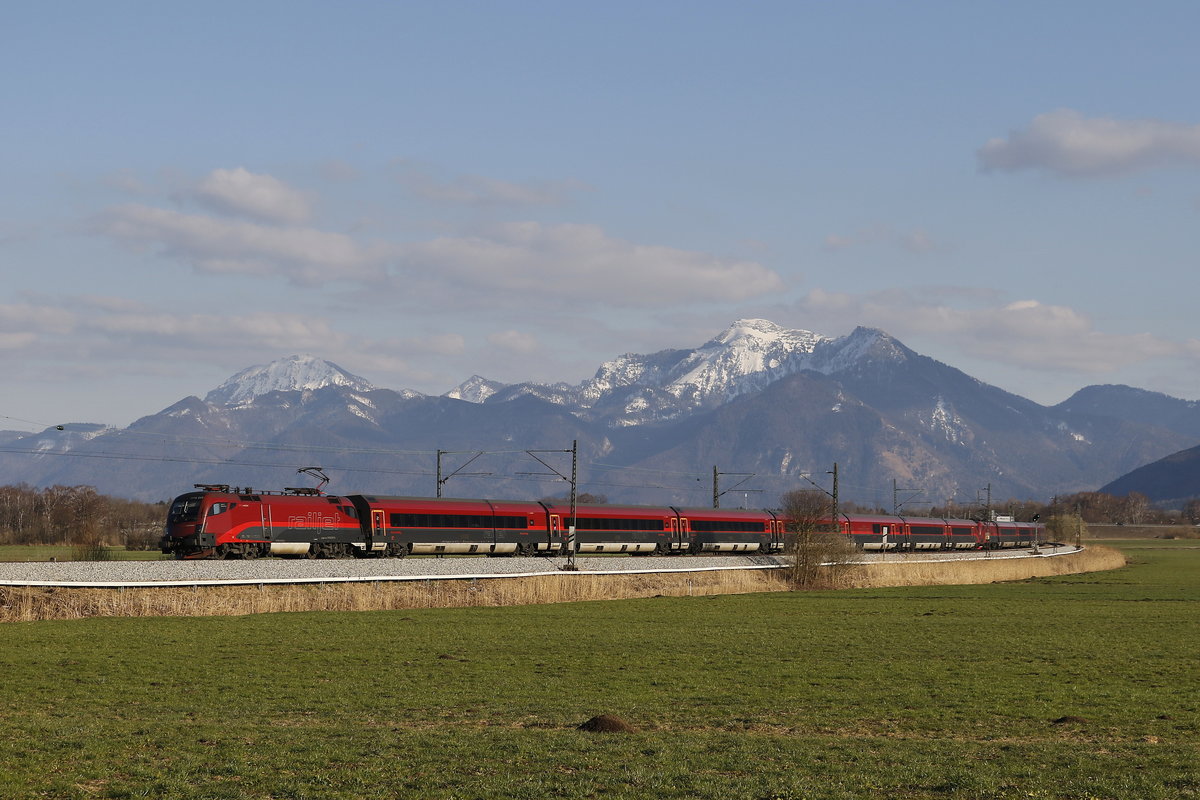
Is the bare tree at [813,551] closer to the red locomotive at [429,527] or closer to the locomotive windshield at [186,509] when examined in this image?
the red locomotive at [429,527]

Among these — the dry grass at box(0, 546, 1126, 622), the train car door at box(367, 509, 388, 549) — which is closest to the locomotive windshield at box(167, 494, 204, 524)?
the train car door at box(367, 509, 388, 549)

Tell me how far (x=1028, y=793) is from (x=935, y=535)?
125914 mm

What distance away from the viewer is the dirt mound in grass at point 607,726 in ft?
76.9

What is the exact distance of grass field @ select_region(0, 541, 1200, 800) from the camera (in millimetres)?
18500

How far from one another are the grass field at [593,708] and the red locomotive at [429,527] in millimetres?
17059

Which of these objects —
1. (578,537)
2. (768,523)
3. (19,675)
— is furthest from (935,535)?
(19,675)

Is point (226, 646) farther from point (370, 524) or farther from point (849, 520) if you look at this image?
point (849, 520)

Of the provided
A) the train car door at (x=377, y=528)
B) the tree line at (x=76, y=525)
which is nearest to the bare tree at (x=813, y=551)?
the train car door at (x=377, y=528)

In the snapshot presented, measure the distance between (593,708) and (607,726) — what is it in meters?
3.89

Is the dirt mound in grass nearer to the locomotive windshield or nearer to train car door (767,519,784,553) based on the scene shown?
the locomotive windshield

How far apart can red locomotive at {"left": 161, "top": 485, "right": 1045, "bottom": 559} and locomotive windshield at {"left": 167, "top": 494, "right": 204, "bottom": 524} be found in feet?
0.26

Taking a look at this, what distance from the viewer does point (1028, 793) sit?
17.6 metres

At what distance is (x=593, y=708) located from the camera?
27.3 m

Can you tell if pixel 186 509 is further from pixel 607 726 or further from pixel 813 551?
pixel 607 726
